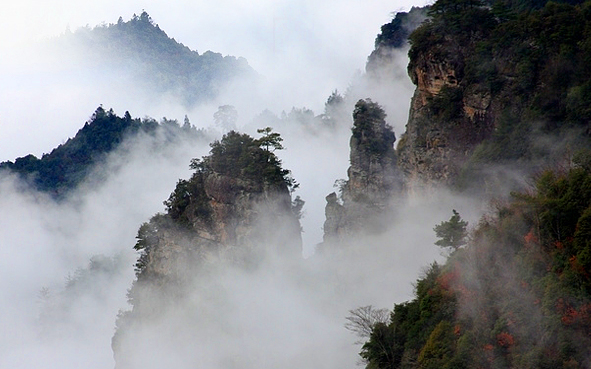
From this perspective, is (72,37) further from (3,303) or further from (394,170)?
(394,170)

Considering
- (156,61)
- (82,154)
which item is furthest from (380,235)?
(156,61)

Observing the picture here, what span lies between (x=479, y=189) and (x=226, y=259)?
61.2ft

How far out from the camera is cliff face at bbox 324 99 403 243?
182 ft

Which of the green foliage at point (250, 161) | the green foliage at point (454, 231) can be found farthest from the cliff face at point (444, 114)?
the green foliage at point (250, 161)

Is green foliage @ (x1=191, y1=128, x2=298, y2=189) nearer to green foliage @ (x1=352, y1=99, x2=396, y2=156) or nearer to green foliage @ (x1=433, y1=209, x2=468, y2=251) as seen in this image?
green foliage @ (x1=352, y1=99, x2=396, y2=156)

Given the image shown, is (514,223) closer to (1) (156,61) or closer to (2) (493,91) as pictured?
(2) (493,91)

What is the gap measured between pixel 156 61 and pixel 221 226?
10292 centimetres

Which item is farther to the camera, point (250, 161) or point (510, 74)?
point (250, 161)

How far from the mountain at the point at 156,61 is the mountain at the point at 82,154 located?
39523 mm

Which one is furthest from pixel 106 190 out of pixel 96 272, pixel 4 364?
pixel 4 364

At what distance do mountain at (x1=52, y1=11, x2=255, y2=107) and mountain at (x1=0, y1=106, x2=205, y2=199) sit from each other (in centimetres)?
3952

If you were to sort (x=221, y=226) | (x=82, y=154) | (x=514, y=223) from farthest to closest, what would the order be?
(x=82, y=154), (x=221, y=226), (x=514, y=223)

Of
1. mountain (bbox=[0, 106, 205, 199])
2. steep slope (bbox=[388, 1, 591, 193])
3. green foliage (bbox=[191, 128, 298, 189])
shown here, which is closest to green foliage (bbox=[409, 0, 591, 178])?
steep slope (bbox=[388, 1, 591, 193])

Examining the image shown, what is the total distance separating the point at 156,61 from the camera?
154750 millimetres
